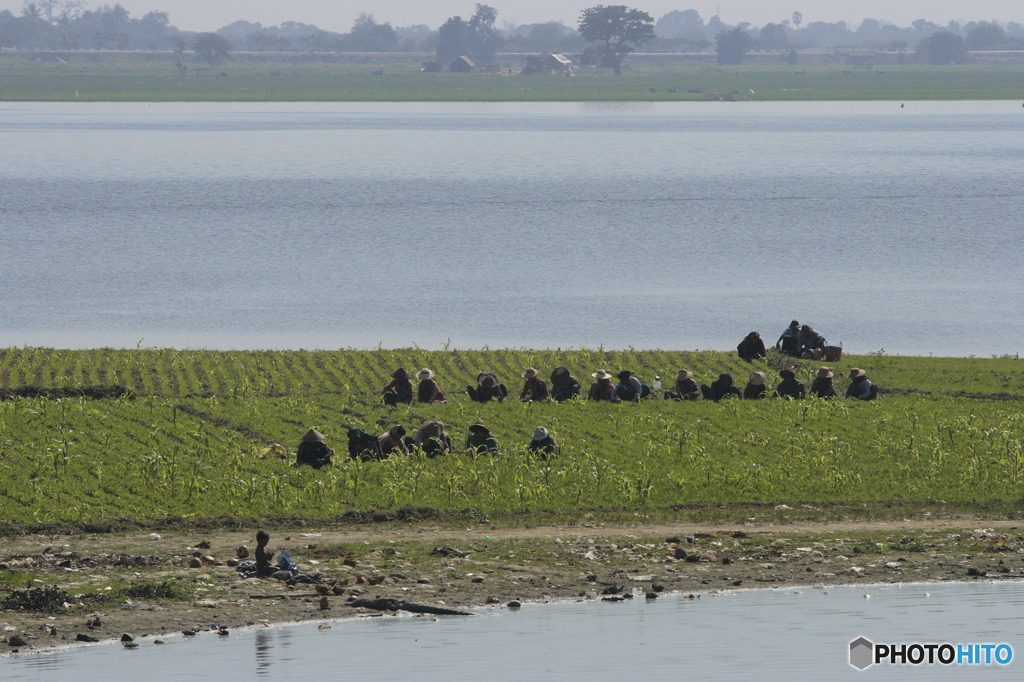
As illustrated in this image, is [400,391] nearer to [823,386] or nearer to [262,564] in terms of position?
[823,386]

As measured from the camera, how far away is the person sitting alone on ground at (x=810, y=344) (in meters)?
37.5

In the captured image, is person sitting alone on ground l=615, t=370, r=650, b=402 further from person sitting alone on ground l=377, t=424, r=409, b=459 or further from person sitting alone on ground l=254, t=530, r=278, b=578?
person sitting alone on ground l=254, t=530, r=278, b=578

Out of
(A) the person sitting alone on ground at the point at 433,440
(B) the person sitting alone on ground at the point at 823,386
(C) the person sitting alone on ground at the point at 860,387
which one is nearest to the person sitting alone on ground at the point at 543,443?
(A) the person sitting alone on ground at the point at 433,440

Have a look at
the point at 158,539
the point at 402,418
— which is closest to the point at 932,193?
the point at 402,418

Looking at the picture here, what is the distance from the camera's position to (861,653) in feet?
56.0

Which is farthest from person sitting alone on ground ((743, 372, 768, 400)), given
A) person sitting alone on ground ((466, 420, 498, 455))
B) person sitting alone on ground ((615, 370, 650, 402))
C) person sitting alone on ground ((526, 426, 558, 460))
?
person sitting alone on ground ((466, 420, 498, 455))

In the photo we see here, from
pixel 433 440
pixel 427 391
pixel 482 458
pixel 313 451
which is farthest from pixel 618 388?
pixel 313 451

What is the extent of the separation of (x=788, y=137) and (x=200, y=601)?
16479cm

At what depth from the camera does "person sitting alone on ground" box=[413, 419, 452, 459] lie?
82.0ft

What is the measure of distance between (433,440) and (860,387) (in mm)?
11002

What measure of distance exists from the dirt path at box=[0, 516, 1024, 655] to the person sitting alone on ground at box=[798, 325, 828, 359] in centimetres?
1548

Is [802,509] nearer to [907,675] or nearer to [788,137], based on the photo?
[907,675]

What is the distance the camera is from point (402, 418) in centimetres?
2894

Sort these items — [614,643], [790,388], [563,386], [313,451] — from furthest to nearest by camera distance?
[563,386] < [790,388] < [313,451] < [614,643]
